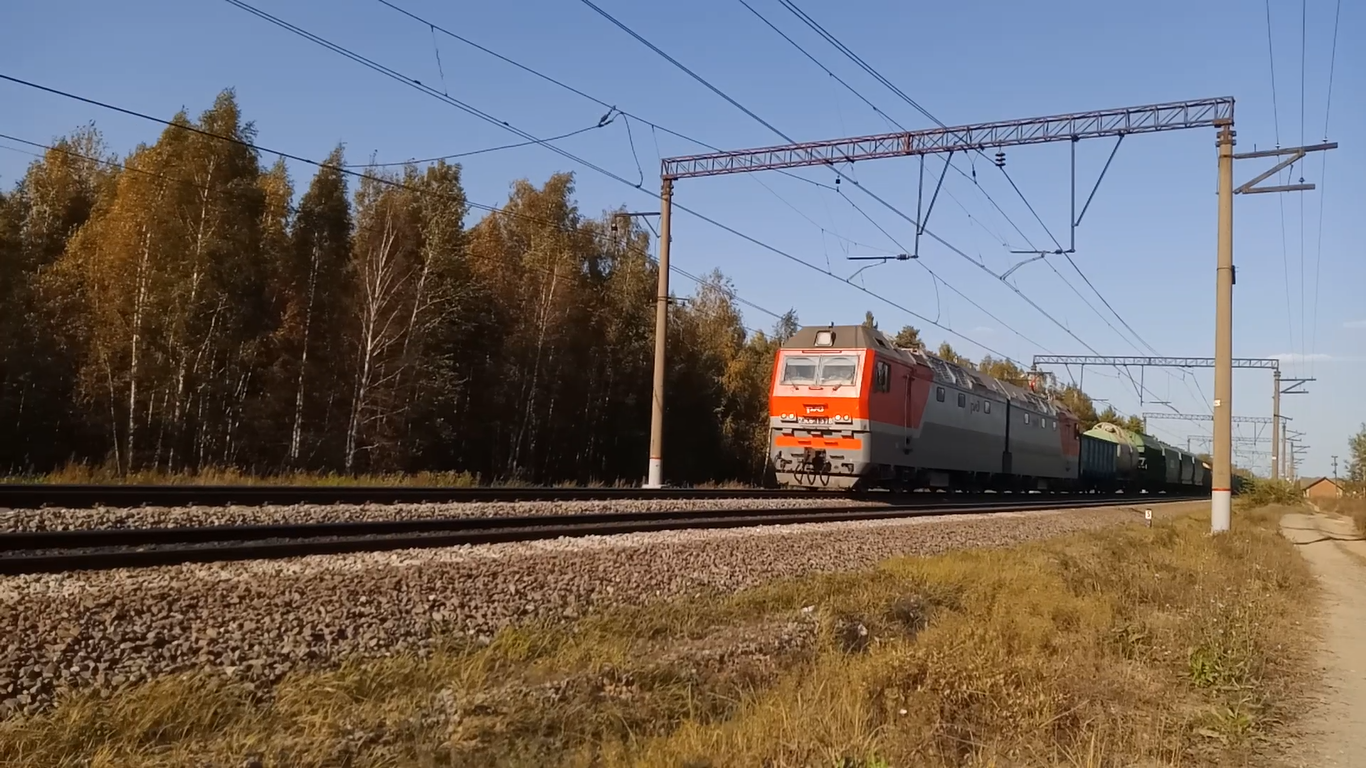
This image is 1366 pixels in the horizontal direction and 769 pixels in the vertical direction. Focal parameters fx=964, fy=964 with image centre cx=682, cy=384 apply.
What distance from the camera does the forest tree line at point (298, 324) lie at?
26.3m

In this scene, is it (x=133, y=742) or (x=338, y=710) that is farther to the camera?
(x=338, y=710)

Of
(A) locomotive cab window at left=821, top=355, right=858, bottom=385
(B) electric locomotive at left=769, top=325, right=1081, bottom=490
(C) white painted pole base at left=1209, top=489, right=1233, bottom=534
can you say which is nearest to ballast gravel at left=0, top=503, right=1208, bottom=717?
(B) electric locomotive at left=769, top=325, right=1081, bottom=490

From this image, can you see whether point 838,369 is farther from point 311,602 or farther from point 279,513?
point 311,602

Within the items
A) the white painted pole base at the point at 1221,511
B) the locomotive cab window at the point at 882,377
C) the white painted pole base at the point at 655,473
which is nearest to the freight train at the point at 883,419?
the locomotive cab window at the point at 882,377

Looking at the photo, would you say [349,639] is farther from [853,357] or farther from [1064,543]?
[853,357]

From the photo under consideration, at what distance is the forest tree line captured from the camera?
2627cm

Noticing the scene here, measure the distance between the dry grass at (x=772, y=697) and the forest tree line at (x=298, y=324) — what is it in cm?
1658

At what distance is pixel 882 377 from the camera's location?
2234cm

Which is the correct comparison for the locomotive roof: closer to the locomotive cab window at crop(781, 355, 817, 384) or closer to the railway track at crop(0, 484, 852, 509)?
the locomotive cab window at crop(781, 355, 817, 384)

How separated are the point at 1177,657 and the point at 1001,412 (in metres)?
23.8

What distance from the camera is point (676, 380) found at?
45844 mm

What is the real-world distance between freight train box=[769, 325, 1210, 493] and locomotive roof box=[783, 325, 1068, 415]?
36 mm

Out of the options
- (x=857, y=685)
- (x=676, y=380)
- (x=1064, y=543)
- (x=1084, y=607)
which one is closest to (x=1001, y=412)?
(x=1064, y=543)

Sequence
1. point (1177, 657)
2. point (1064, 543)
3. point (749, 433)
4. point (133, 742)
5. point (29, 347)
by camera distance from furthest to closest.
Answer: point (749, 433) < point (29, 347) < point (1064, 543) < point (1177, 657) < point (133, 742)
